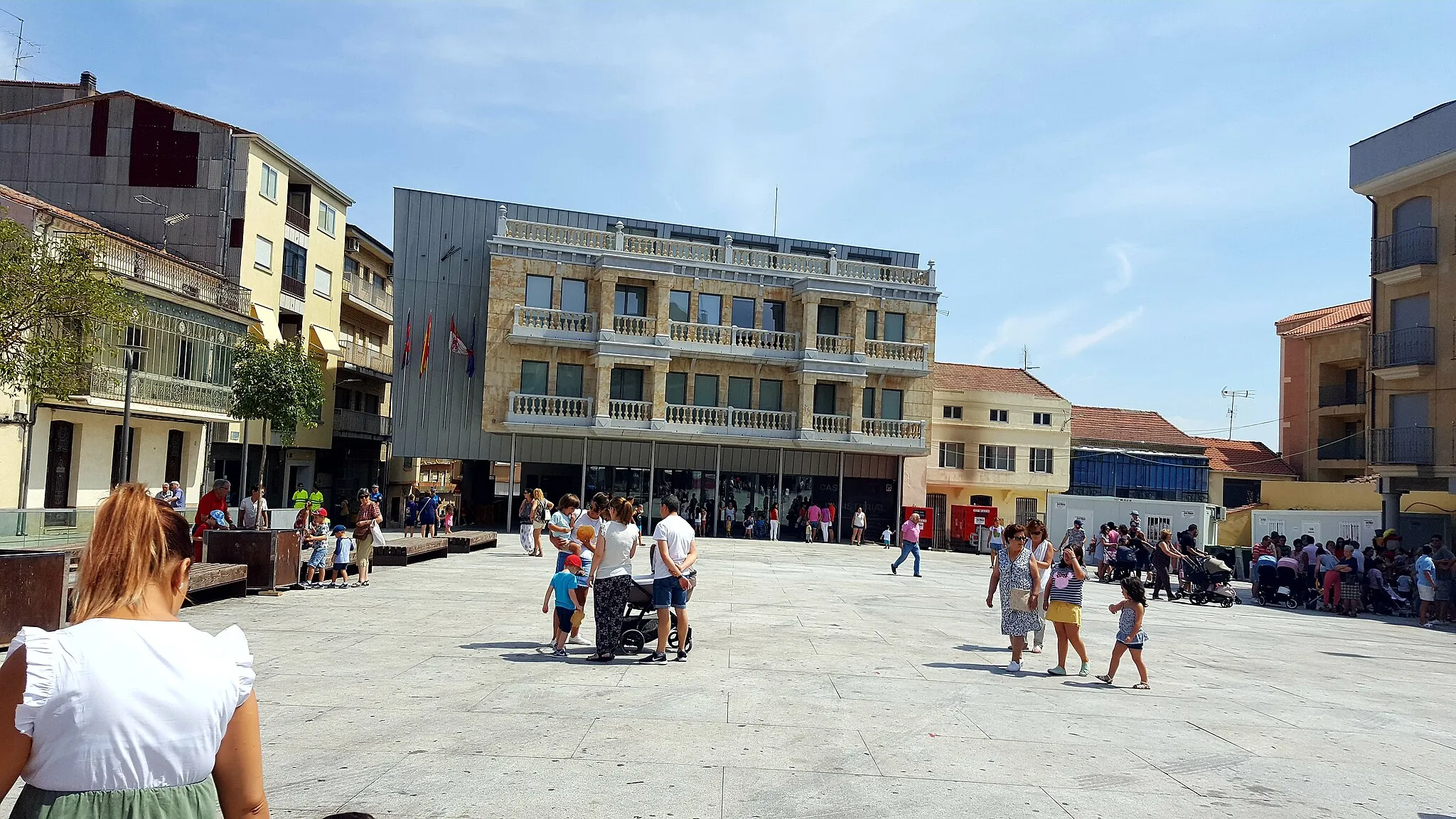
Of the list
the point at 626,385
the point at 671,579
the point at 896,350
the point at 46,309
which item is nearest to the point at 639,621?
the point at 671,579

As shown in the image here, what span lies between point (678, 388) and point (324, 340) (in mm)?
15905

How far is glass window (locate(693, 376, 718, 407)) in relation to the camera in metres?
39.0

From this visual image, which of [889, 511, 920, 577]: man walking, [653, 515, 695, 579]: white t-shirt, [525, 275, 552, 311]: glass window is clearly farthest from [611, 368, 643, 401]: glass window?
[653, 515, 695, 579]: white t-shirt

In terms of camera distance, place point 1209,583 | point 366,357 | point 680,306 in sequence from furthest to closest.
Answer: point 366,357 < point 680,306 < point 1209,583

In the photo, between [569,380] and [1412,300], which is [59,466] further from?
[1412,300]

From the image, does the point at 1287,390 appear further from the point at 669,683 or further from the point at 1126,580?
the point at 669,683

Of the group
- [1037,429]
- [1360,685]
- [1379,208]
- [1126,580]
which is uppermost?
[1379,208]

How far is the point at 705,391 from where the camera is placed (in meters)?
39.1

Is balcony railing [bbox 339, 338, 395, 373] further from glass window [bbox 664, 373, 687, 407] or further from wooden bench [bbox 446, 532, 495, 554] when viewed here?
wooden bench [bbox 446, 532, 495, 554]

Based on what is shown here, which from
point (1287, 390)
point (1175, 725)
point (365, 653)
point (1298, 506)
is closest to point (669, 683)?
point (365, 653)

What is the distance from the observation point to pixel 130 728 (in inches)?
89.9

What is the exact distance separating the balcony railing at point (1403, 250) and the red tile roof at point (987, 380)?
18321 millimetres

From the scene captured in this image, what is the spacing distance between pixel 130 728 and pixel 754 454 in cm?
3800

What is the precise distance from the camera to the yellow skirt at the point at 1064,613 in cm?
1104
